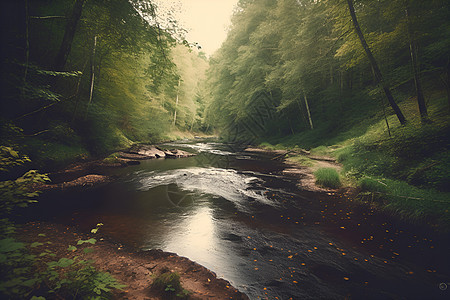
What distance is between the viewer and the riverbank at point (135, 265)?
2.95 meters

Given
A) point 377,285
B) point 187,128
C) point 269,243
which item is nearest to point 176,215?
point 269,243

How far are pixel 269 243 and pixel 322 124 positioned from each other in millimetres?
17627

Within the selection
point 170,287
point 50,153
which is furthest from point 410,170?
Result: point 50,153

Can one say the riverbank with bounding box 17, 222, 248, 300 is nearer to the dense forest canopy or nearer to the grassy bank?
the dense forest canopy

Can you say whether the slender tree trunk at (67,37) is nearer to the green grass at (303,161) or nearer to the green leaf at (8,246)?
the green leaf at (8,246)

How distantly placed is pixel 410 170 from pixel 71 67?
59.0ft

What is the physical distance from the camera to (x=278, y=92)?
2312cm

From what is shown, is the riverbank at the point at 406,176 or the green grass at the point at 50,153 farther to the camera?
the green grass at the point at 50,153

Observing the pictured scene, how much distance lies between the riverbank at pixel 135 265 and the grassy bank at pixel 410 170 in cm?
567

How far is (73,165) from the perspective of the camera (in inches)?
418

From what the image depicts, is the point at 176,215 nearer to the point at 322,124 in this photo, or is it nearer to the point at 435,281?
the point at 435,281

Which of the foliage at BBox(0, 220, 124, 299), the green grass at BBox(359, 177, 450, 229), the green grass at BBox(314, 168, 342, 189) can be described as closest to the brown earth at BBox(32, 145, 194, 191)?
the foliage at BBox(0, 220, 124, 299)

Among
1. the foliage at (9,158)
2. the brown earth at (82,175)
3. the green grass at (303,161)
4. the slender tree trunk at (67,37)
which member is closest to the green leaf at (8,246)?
the foliage at (9,158)

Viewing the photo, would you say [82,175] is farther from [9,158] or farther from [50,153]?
[9,158]
